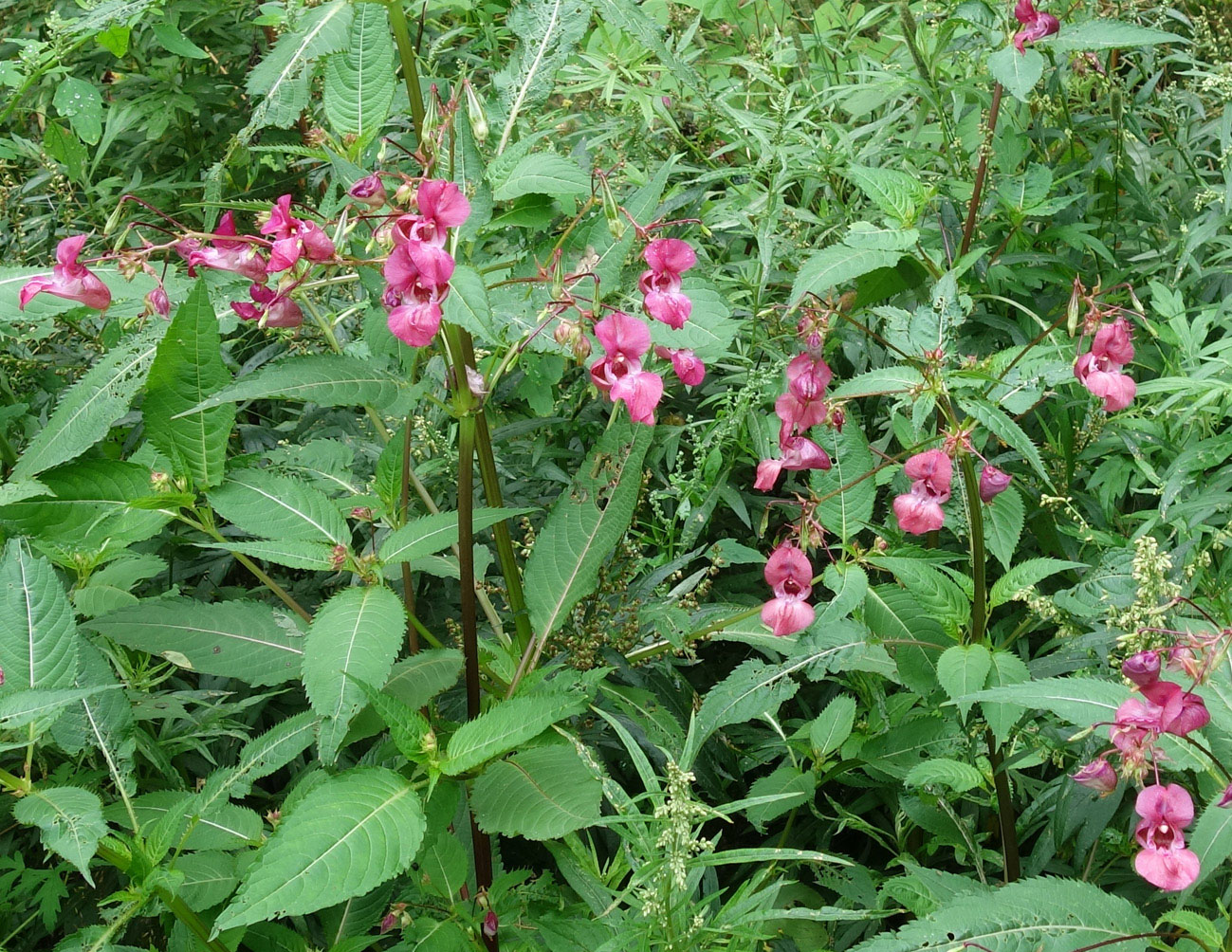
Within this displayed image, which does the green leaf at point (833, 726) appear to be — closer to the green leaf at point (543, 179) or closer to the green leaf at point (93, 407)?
the green leaf at point (543, 179)

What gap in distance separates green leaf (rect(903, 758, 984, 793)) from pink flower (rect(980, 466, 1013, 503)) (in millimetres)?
360

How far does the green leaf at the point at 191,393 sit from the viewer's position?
4.38ft

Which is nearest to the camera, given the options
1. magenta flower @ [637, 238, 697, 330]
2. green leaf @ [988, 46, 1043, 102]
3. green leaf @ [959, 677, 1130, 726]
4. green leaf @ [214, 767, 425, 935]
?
green leaf @ [214, 767, 425, 935]

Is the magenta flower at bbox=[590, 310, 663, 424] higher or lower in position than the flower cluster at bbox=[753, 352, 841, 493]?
higher

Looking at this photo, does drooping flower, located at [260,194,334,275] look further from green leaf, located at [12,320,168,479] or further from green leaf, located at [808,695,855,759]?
green leaf, located at [808,695,855,759]

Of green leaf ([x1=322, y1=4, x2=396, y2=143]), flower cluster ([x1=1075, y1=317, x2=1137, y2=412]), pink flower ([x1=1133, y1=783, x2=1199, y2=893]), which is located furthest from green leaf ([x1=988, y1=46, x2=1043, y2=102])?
pink flower ([x1=1133, y1=783, x2=1199, y2=893])

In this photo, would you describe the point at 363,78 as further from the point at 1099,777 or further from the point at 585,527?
the point at 1099,777

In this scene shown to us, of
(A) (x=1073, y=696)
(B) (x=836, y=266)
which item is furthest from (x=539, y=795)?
(B) (x=836, y=266)

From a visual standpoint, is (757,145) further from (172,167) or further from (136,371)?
(172,167)

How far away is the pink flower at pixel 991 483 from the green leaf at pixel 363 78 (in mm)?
931

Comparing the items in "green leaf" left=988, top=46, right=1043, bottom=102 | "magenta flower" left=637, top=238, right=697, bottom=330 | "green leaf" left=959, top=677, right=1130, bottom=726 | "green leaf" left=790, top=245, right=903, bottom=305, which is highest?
"green leaf" left=988, top=46, right=1043, bottom=102

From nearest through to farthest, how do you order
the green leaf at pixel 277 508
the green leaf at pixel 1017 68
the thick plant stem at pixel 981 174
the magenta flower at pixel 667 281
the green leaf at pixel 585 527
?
the magenta flower at pixel 667 281 → the green leaf at pixel 277 508 → the green leaf at pixel 585 527 → the green leaf at pixel 1017 68 → the thick plant stem at pixel 981 174

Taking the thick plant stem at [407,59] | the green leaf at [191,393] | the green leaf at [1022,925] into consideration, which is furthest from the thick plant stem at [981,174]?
the green leaf at [191,393]

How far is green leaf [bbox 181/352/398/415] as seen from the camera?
1266mm
